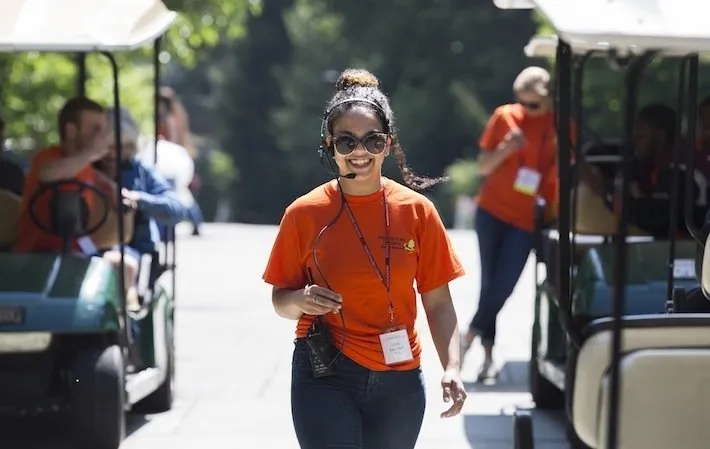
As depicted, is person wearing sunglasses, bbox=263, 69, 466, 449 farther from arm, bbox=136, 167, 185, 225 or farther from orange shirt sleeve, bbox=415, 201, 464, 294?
arm, bbox=136, 167, 185, 225

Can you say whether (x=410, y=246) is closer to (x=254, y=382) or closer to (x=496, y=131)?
(x=496, y=131)

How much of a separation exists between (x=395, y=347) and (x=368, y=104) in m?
0.71

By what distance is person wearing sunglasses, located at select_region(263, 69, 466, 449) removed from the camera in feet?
15.4

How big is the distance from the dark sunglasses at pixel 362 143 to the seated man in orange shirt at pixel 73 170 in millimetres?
3304

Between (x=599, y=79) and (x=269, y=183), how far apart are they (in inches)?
1488

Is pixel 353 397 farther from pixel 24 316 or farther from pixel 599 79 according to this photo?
pixel 599 79

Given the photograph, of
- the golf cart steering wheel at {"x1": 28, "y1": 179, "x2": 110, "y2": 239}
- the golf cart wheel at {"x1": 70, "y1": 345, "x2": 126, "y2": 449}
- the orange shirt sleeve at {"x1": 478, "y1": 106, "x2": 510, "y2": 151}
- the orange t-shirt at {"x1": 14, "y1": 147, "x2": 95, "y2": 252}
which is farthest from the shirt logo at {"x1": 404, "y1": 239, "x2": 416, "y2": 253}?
the orange shirt sleeve at {"x1": 478, "y1": 106, "x2": 510, "y2": 151}

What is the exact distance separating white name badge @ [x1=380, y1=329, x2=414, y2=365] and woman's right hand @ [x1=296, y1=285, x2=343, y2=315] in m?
0.19

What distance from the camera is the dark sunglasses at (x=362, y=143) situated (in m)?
4.73

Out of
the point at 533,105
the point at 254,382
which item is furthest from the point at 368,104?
the point at 254,382

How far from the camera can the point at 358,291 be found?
15.5ft

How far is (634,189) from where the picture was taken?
8.40 metres

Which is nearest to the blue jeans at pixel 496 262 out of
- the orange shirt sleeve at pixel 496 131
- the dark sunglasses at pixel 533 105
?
the orange shirt sleeve at pixel 496 131

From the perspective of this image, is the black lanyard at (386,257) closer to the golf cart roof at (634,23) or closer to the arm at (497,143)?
the golf cart roof at (634,23)
